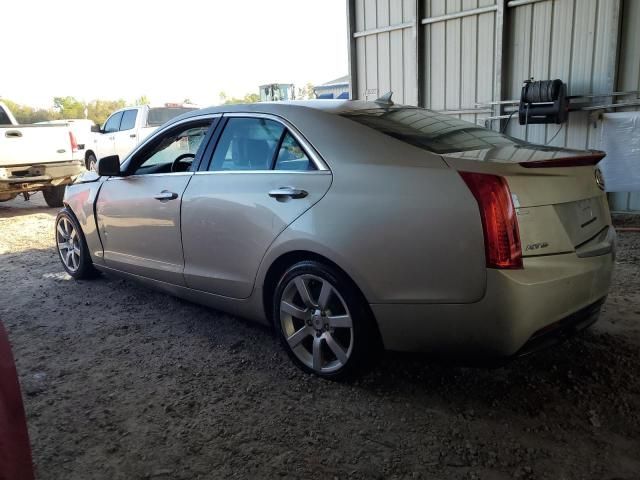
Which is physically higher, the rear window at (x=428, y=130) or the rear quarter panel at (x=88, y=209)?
the rear window at (x=428, y=130)

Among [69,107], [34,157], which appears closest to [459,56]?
[34,157]

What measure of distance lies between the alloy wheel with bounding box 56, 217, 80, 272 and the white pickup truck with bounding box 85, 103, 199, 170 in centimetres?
808

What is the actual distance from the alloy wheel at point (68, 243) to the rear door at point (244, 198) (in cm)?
206

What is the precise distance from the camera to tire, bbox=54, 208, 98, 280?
5.07 metres

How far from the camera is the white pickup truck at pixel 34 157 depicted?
29.9 ft

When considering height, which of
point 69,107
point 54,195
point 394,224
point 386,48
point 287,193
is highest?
point 69,107

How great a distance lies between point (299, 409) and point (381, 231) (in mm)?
1025

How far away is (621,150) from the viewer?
698cm

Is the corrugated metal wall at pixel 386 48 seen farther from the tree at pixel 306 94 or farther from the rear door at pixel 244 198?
the tree at pixel 306 94

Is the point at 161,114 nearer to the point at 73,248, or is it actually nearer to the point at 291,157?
the point at 73,248

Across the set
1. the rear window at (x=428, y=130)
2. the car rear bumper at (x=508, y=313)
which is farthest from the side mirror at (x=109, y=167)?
the car rear bumper at (x=508, y=313)

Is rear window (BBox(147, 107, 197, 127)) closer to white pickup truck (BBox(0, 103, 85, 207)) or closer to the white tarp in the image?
white pickup truck (BBox(0, 103, 85, 207))

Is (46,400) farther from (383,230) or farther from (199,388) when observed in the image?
(383,230)

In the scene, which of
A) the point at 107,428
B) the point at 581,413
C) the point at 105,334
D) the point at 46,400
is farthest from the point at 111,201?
the point at 581,413
